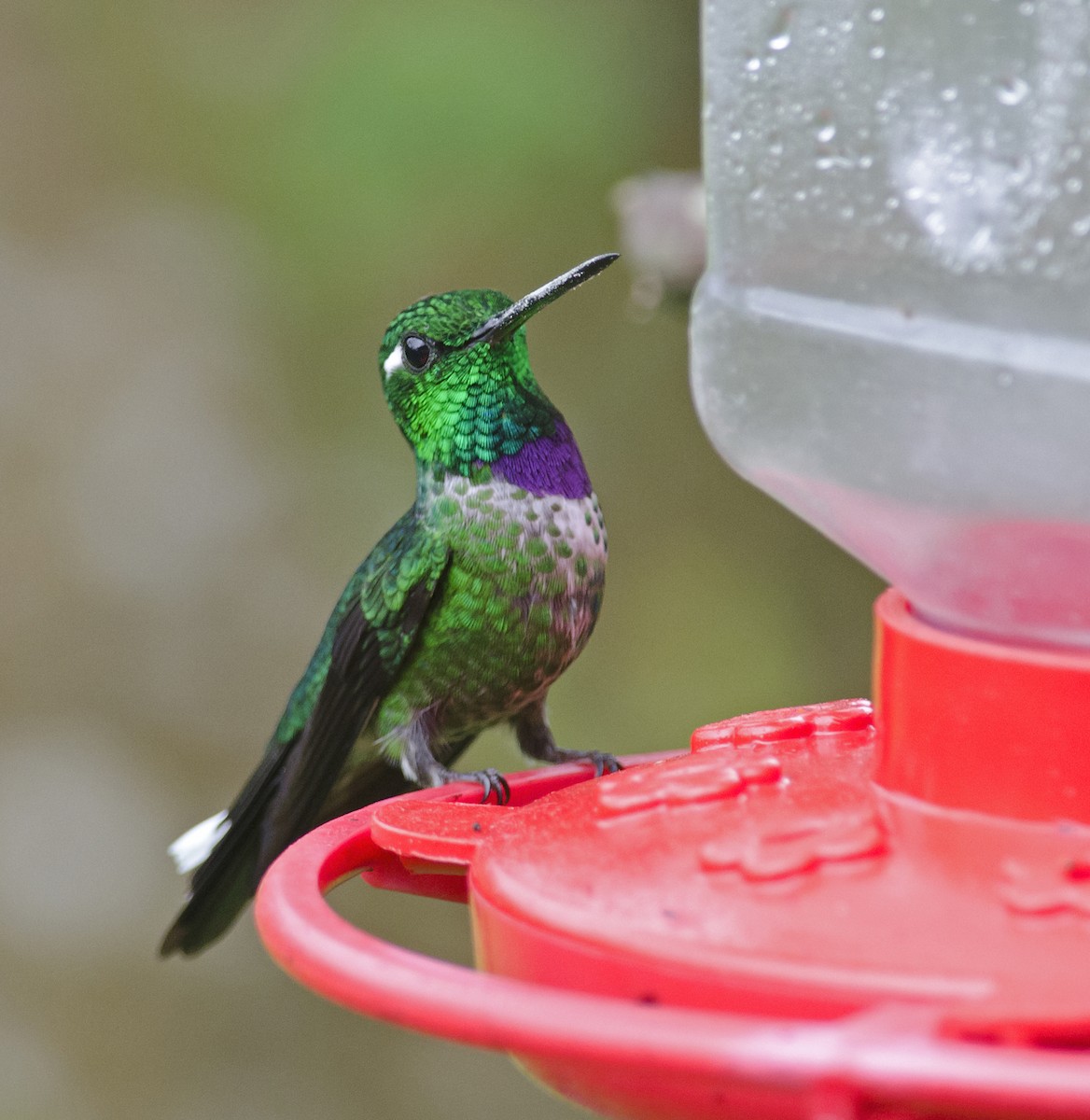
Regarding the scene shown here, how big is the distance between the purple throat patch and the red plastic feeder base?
2.58 ft

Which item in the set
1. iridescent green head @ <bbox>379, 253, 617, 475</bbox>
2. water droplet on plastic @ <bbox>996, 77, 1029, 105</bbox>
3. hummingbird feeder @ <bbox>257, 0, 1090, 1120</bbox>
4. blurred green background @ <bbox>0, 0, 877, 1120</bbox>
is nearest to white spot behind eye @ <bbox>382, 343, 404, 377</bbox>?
iridescent green head @ <bbox>379, 253, 617, 475</bbox>

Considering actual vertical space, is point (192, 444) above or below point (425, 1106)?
above

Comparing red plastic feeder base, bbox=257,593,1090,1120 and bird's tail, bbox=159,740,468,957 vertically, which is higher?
red plastic feeder base, bbox=257,593,1090,1120

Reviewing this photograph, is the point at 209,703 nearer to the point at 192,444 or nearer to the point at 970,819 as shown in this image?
the point at 192,444

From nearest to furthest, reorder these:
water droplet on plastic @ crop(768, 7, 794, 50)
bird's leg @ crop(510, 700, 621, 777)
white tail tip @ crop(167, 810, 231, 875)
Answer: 1. water droplet on plastic @ crop(768, 7, 794, 50)
2. bird's leg @ crop(510, 700, 621, 777)
3. white tail tip @ crop(167, 810, 231, 875)

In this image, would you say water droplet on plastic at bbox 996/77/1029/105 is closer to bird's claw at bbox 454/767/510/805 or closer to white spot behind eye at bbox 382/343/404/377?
bird's claw at bbox 454/767/510/805

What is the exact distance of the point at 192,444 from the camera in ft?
13.1

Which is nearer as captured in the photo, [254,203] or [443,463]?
[443,463]

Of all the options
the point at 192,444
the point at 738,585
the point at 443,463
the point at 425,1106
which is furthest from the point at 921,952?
the point at 425,1106

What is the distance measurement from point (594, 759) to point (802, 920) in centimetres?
101

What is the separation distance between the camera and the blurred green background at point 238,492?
12.4 feet

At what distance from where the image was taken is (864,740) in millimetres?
1387

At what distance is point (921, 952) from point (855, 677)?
3072 mm

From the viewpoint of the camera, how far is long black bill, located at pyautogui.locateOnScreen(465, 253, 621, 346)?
163cm
